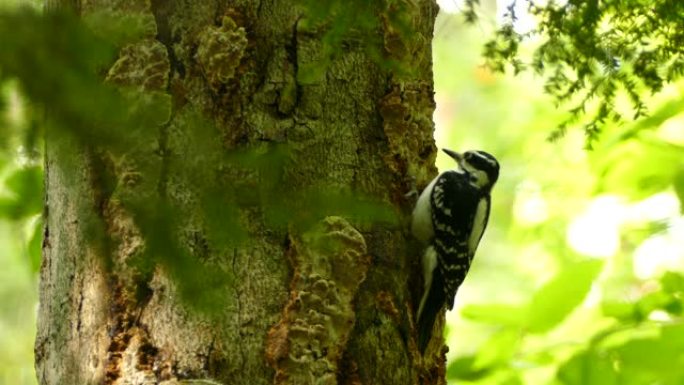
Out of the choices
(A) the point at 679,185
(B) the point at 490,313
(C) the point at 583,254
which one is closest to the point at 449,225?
(B) the point at 490,313

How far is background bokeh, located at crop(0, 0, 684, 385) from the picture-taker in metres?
3.55

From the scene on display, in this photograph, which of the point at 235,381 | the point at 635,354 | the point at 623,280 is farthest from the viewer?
the point at 623,280

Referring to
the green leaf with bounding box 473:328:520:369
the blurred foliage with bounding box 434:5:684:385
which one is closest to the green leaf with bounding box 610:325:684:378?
the blurred foliage with bounding box 434:5:684:385

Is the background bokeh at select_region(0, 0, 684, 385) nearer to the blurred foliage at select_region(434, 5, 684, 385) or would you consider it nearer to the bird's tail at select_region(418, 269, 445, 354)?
the blurred foliage at select_region(434, 5, 684, 385)

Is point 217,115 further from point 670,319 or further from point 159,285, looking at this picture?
point 670,319

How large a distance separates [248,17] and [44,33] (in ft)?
5.09

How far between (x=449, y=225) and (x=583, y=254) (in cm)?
182

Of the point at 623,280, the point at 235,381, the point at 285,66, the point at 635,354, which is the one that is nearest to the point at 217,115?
the point at 285,66

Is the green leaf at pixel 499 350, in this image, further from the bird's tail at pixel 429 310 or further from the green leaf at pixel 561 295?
the bird's tail at pixel 429 310

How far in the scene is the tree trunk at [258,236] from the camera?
263 centimetres

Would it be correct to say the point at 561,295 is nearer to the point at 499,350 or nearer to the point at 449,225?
the point at 499,350

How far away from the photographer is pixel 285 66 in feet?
9.82

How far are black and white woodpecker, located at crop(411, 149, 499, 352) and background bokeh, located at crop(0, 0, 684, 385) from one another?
0.25 metres

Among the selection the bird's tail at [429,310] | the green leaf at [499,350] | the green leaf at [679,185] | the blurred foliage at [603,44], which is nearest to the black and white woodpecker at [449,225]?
the bird's tail at [429,310]
